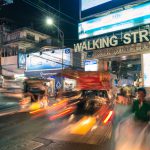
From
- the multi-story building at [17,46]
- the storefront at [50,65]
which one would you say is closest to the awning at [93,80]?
the storefront at [50,65]

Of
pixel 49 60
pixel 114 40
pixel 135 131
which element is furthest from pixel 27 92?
pixel 135 131

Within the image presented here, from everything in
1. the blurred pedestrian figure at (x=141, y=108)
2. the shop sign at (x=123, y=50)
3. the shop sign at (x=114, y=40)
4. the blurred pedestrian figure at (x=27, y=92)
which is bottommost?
the blurred pedestrian figure at (x=27, y=92)

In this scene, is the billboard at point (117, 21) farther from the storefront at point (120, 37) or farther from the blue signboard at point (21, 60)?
the blue signboard at point (21, 60)

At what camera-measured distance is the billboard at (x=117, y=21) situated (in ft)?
41.5

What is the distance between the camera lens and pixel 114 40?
531 inches

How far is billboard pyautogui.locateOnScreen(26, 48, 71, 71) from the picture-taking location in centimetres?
3212

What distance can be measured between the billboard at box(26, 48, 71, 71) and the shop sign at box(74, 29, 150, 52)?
15.2m

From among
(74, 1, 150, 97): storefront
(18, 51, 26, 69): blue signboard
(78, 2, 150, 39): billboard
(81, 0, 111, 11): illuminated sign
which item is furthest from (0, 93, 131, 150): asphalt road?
(18, 51, 26, 69): blue signboard

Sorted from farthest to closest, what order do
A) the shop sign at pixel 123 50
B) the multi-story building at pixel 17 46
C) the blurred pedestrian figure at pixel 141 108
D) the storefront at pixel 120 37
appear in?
the multi-story building at pixel 17 46
the shop sign at pixel 123 50
the storefront at pixel 120 37
the blurred pedestrian figure at pixel 141 108

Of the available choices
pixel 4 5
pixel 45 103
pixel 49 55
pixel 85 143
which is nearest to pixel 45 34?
pixel 4 5

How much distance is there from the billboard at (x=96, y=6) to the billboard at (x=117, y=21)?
52cm

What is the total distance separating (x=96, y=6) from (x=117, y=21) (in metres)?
2.24

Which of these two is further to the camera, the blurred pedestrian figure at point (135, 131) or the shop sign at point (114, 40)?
the shop sign at point (114, 40)

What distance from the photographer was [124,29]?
1352cm
